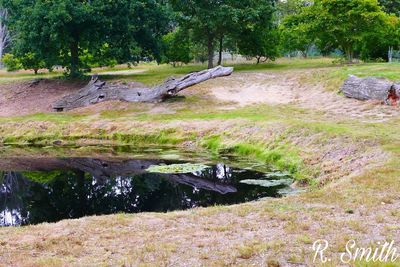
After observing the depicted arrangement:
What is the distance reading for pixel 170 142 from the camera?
20875 mm

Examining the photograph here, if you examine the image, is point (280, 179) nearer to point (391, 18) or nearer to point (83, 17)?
point (83, 17)

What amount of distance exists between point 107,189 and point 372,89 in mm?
12466

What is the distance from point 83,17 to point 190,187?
16642 mm

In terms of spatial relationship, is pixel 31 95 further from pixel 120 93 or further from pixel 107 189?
pixel 107 189

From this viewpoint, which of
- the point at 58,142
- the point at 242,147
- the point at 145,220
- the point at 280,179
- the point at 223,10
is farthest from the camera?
the point at 223,10

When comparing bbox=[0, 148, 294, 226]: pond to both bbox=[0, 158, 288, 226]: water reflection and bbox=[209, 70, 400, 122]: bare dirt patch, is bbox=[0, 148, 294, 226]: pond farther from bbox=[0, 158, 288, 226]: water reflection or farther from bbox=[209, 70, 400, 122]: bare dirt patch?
bbox=[209, 70, 400, 122]: bare dirt patch

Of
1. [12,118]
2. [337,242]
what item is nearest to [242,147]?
[337,242]

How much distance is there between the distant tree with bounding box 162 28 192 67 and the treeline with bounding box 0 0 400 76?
0.10 meters

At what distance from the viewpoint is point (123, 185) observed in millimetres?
15219

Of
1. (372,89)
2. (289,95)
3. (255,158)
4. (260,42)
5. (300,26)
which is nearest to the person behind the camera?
(255,158)

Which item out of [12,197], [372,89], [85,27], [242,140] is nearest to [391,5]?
[372,89]

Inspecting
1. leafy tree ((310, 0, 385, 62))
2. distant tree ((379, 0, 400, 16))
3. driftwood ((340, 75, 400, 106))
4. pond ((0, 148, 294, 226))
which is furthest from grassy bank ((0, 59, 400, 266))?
distant tree ((379, 0, 400, 16))

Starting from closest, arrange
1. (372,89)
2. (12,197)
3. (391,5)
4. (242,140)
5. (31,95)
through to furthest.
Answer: (12,197), (242,140), (372,89), (31,95), (391,5)

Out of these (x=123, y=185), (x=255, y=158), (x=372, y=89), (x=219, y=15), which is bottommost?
(x=123, y=185)
